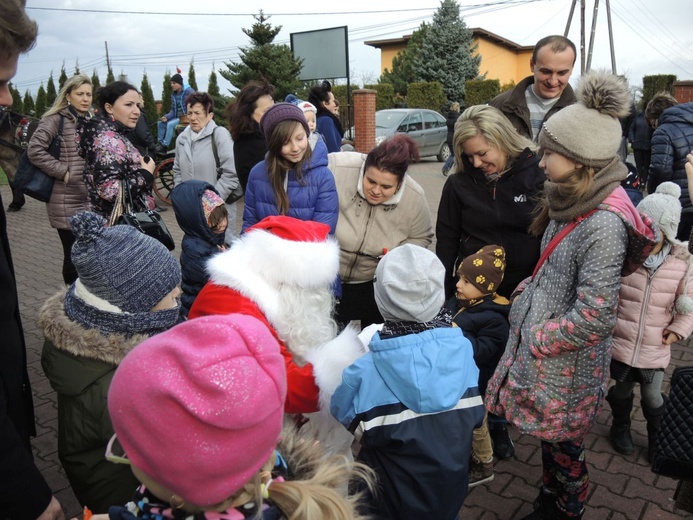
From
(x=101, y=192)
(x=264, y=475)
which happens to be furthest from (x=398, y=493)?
(x=101, y=192)

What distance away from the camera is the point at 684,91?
14523mm

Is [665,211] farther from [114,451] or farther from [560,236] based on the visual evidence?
[114,451]

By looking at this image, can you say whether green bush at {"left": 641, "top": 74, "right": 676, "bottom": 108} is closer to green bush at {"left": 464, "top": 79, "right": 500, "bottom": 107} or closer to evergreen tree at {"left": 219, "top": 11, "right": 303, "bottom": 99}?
green bush at {"left": 464, "top": 79, "right": 500, "bottom": 107}

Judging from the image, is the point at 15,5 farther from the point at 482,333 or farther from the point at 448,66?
→ the point at 448,66

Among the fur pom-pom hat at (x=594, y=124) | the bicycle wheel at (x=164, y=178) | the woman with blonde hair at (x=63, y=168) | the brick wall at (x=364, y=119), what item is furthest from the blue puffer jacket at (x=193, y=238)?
the brick wall at (x=364, y=119)

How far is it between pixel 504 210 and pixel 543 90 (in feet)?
3.30

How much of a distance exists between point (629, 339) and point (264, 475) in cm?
240

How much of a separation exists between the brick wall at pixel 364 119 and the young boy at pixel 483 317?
1223cm

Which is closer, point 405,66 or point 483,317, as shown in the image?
point 483,317

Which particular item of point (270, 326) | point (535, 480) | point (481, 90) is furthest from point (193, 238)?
point (481, 90)

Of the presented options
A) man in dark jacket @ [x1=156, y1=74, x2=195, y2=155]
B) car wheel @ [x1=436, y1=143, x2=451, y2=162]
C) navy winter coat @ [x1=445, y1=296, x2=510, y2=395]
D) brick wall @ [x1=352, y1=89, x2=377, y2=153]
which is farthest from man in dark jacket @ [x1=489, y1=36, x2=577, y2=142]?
car wheel @ [x1=436, y1=143, x2=451, y2=162]

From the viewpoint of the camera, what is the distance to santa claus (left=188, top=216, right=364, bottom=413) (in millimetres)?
2020

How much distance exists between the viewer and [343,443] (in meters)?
2.26

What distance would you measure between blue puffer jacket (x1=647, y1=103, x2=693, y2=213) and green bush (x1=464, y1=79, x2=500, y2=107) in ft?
66.1
